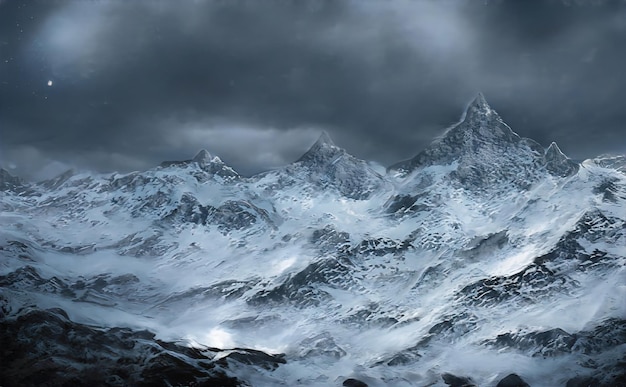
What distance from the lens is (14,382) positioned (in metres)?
199
